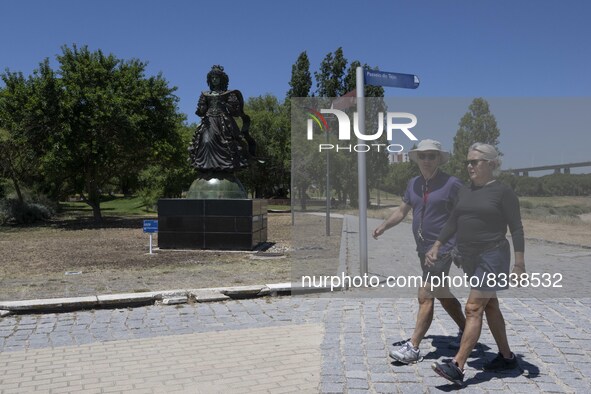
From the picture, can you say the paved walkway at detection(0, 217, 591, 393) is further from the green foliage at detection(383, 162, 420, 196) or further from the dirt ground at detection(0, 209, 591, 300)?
the dirt ground at detection(0, 209, 591, 300)

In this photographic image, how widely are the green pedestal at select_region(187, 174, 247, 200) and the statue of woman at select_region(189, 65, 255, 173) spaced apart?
8.9 inches

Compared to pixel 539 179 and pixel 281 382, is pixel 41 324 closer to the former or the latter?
pixel 281 382

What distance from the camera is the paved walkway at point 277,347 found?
4.33 meters

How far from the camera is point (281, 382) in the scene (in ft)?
14.5

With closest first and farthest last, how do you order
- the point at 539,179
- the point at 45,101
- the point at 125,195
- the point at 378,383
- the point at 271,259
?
the point at 378,383
the point at 539,179
the point at 271,259
the point at 45,101
the point at 125,195

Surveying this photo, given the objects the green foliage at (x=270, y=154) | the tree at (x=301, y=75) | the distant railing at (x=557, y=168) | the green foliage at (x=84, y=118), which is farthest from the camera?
the green foliage at (x=270, y=154)

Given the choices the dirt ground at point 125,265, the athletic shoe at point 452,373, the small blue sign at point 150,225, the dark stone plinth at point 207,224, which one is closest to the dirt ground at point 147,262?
the dirt ground at point 125,265

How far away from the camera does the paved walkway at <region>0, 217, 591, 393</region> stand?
4328 millimetres

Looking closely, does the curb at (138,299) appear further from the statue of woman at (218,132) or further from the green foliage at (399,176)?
the statue of woman at (218,132)

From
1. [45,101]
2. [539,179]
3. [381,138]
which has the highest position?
[45,101]

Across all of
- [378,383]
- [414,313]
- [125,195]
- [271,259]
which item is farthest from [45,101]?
[125,195]

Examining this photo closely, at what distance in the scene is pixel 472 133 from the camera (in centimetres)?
489

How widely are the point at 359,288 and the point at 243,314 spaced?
2.30 m

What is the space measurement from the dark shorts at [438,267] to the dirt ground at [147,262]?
48.6 inches
